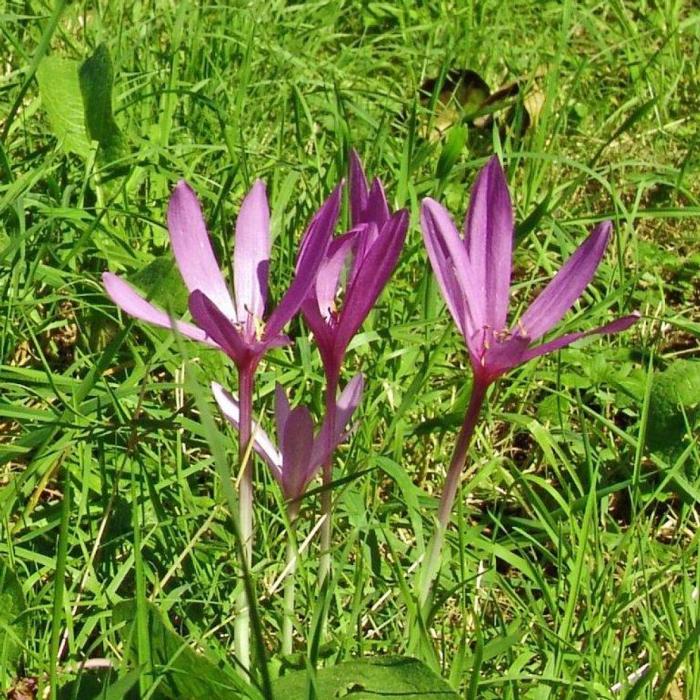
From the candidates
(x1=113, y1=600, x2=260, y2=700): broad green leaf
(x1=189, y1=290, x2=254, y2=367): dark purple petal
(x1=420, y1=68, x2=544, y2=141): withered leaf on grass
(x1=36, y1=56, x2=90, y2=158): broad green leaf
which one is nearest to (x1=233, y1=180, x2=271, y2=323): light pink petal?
(x1=189, y1=290, x2=254, y2=367): dark purple petal

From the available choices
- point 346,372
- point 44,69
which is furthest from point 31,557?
point 44,69

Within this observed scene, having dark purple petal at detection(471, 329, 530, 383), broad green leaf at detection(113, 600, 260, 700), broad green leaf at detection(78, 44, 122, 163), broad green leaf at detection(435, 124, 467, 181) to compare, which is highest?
broad green leaf at detection(78, 44, 122, 163)

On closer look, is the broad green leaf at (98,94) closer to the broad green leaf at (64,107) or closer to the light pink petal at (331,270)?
the broad green leaf at (64,107)

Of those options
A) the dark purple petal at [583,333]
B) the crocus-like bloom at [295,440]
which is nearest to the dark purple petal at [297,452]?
the crocus-like bloom at [295,440]

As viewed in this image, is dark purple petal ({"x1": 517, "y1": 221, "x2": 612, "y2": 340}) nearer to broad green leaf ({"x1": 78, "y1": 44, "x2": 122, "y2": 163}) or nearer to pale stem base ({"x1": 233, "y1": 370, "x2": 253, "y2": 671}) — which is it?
pale stem base ({"x1": 233, "y1": 370, "x2": 253, "y2": 671})

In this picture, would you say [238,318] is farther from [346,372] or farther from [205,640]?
[346,372]
